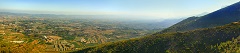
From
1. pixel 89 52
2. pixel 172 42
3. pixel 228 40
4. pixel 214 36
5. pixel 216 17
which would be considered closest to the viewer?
pixel 228 40

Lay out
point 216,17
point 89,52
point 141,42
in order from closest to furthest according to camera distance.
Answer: point 141,42 → point 89,52 → point 216,17

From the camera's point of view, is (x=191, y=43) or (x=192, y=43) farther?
(x=191, y=43)

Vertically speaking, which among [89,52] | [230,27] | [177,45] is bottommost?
[89,52]

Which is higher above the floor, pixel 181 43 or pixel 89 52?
pixel 181 43

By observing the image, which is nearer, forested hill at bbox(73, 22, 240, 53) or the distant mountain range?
the distant mountain range

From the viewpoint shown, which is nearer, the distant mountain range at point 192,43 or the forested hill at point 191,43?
the distant mountain range at point 192,43

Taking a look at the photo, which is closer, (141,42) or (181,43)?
(181,43)

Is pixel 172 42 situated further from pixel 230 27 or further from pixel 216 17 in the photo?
pixel 216 17

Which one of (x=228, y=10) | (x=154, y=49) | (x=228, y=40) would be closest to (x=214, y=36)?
(x=228, y=40)
